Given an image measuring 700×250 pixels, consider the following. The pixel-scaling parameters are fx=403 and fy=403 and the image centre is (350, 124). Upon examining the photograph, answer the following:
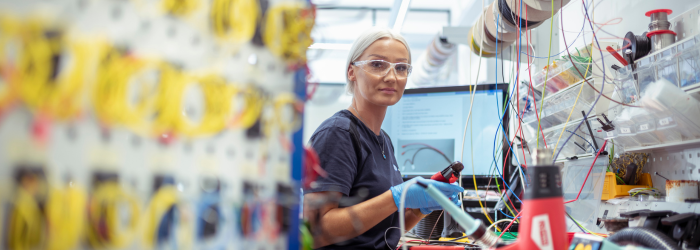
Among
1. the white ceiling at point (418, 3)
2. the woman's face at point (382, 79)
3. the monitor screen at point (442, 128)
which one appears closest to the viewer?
the woman's face at point (382, 79)

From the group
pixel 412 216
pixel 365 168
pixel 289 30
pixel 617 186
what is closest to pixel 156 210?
pixel 289 30

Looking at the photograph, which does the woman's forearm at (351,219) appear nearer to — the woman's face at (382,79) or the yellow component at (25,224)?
the woman's face at (382,79)

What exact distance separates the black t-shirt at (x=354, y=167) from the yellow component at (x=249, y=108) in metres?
0.61

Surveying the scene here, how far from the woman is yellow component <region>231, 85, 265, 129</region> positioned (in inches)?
15.9

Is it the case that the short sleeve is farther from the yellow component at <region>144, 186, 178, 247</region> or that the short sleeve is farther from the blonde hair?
the yellow component at <region>144, 186, 178, 247</region>

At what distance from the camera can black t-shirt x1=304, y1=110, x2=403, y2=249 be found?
3.59 feet

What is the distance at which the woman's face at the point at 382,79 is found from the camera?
1.36m

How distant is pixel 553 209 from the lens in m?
0.62

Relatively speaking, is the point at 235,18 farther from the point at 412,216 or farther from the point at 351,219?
the point at 412,216

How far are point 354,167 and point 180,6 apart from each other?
0.80 m

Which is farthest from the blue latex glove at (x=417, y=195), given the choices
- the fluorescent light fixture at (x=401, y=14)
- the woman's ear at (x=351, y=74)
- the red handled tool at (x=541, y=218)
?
the fluorescent light fixture at (x=401, y=14)

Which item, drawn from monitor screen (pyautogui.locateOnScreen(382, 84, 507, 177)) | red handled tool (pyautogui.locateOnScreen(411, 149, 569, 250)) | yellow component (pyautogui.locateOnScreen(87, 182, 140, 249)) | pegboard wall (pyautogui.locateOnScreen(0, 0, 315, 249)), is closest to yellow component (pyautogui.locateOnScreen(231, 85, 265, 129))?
pegboard wall (pyautogui.locateOnScreen(0, 0, 315, 249))

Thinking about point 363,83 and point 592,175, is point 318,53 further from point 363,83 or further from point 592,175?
point 592,175

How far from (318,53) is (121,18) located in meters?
0.24
